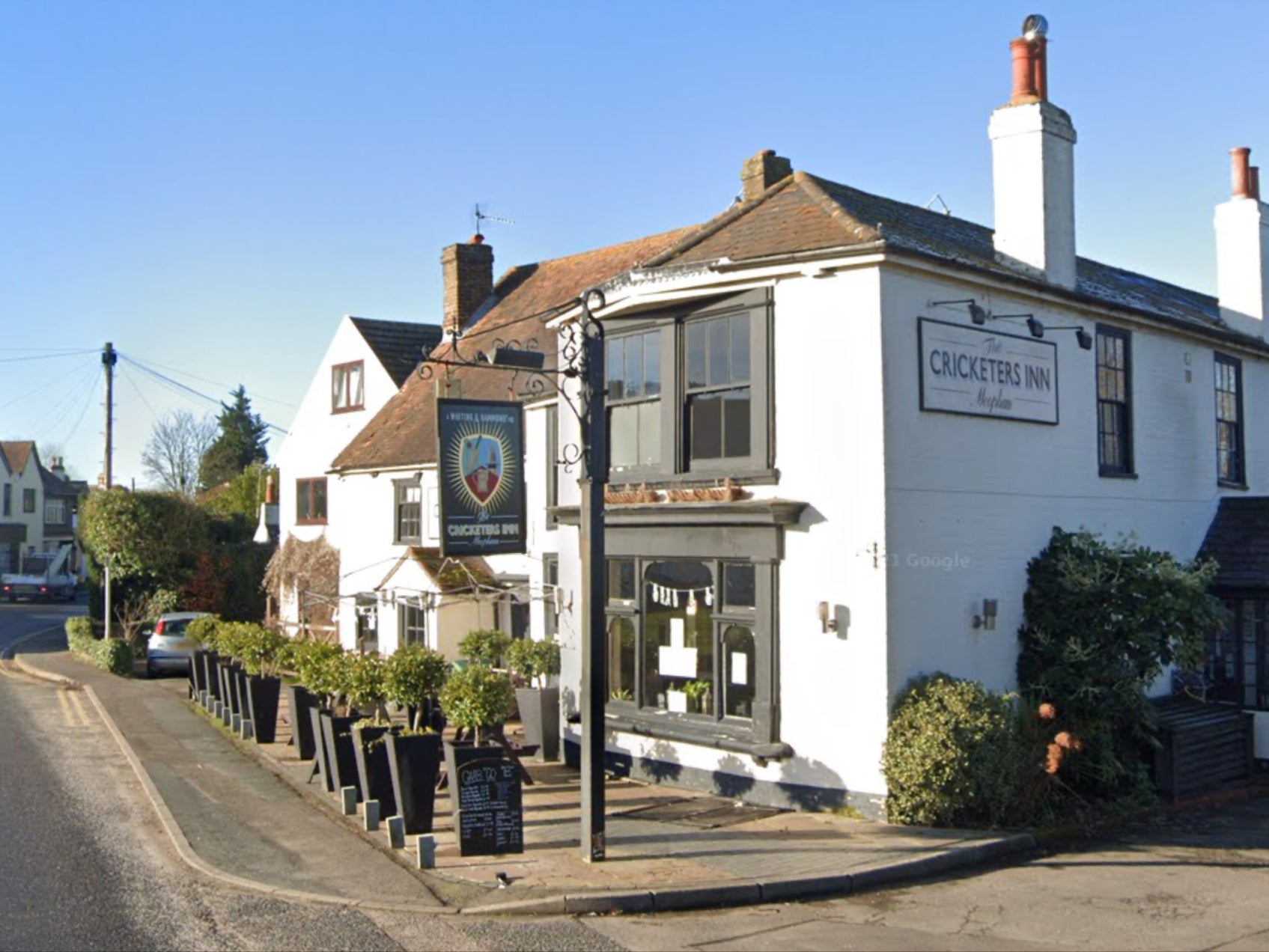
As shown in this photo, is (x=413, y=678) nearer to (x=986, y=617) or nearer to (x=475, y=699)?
(x=475, y=699)

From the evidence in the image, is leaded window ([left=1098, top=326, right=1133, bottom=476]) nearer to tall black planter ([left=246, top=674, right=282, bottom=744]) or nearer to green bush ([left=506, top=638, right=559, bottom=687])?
green bush ([left=506, top=638, right=559, bottom=687])

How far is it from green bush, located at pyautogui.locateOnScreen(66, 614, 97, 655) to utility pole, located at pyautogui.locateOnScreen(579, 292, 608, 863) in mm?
23283

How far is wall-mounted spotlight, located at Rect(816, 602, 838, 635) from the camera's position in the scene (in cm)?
1248

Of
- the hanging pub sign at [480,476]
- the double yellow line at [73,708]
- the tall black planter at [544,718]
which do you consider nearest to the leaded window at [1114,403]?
the hanging pub sign at [480,476]

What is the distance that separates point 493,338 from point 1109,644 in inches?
605

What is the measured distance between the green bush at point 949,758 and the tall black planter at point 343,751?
5584mm

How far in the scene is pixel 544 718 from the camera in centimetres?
1625

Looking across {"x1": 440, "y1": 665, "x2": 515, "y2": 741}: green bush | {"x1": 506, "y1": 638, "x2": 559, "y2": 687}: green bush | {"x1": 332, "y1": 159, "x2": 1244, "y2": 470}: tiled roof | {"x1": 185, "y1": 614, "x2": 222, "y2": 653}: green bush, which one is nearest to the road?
{"x1": 440, "y1": 665, "x2": 515, "y2": 741}: green bush

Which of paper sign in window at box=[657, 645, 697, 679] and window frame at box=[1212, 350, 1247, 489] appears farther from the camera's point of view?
window frame at box=[1212, 350, 1247, 489]

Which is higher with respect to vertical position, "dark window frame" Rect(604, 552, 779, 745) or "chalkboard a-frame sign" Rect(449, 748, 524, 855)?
"dark window frame" Rect(604, 552, 779, 745)

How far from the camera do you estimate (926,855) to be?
10875 millimetres

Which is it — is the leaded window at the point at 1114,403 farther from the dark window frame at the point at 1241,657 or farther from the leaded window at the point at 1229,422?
the leaded window at the point at 1229,422

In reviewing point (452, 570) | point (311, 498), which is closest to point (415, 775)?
point (452, 570)

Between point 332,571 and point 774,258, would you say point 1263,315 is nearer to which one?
point 774,258
